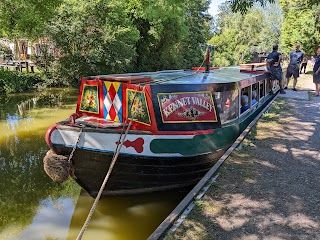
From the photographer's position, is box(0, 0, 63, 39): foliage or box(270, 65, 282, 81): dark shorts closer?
box(270, 65, 282, 81): dark shorts

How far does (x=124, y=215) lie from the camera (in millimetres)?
6496

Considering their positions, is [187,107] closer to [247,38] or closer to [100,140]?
[100,140]

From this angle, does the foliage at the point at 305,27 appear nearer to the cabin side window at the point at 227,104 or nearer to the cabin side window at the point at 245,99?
the cabin side window at the point at 245,99

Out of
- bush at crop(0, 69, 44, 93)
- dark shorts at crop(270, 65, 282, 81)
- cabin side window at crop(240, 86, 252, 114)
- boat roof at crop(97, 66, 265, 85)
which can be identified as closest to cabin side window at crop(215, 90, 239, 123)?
boat roof at crop(97, 66, 265, 85)

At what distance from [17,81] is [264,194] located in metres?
18.5

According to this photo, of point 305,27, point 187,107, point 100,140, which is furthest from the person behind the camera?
point 305,27

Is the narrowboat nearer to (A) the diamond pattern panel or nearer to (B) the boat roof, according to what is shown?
(A) the diamond pattern panel

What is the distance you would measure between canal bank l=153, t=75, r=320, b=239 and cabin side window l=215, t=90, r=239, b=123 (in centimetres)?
68

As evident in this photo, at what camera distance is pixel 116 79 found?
22.3 ft

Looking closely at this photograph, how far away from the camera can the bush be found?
19.6m

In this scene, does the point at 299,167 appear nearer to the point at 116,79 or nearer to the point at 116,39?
the point at 116,79

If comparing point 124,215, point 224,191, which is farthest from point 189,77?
point 224,191

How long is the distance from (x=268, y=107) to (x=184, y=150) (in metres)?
5.89

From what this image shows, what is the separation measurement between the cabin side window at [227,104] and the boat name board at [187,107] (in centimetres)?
46
